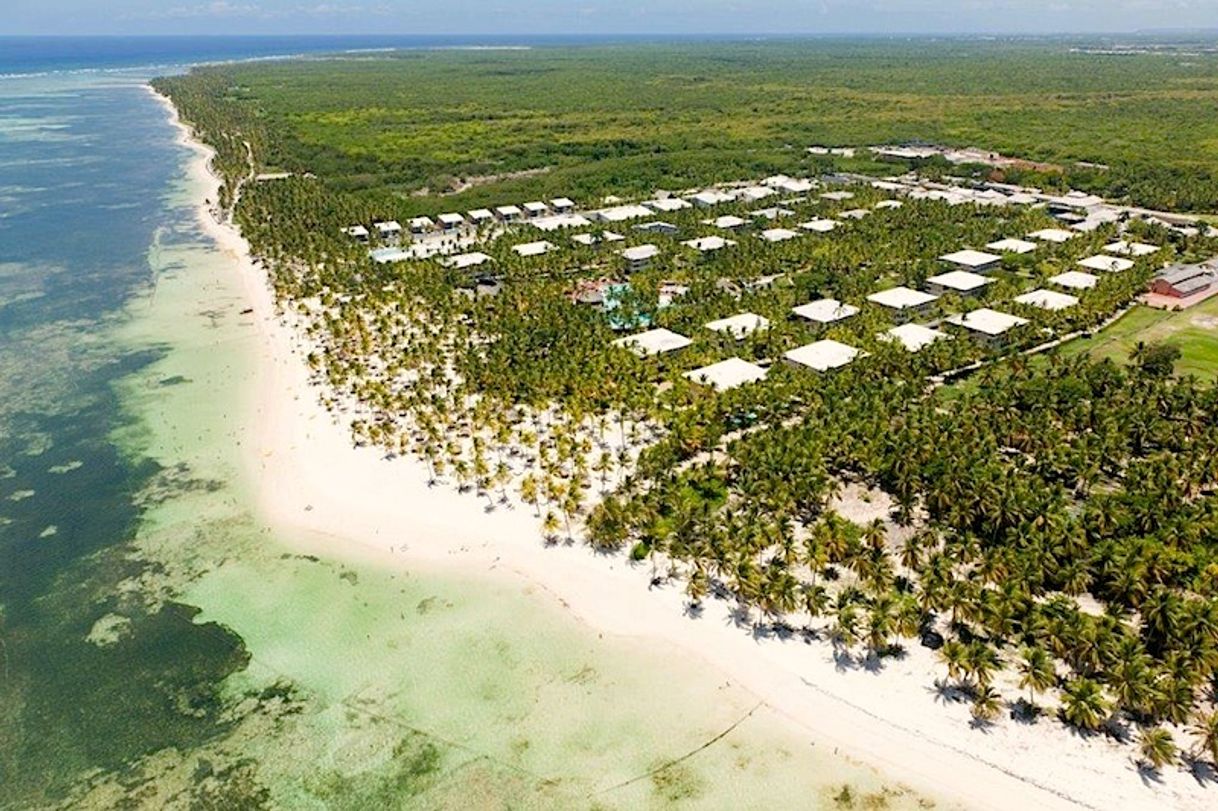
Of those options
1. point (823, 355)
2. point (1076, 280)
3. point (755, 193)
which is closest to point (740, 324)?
point (823, 355)

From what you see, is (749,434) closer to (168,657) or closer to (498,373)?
(498,373)

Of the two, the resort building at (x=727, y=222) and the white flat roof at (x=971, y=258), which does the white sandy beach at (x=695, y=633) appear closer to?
the white flat roof at (x=971, y=258)

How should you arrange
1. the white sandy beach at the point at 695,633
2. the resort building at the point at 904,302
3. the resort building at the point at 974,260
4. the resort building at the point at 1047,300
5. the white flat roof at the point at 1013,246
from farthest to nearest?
1. the white flat roof at the point at 1013,246
2. the resort building at the point at 974,260
3. the resort building at the point at 904,302
4. the resort building at the point at 1047,300
5. the white sandy beach at the point at 695,633

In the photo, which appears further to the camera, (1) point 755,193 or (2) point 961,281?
(1) point 755,193

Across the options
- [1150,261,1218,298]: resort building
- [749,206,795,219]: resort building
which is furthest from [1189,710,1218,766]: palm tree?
[749,206,795,219]: resort building

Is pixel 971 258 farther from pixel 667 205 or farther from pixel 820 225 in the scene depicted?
pixel 667 205

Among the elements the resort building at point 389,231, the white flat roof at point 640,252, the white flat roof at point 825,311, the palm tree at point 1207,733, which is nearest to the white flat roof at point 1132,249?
the white flat roof at point 825,311

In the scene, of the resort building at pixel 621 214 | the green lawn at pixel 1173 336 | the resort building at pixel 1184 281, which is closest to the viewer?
the green lawn at pixel 1173 336
